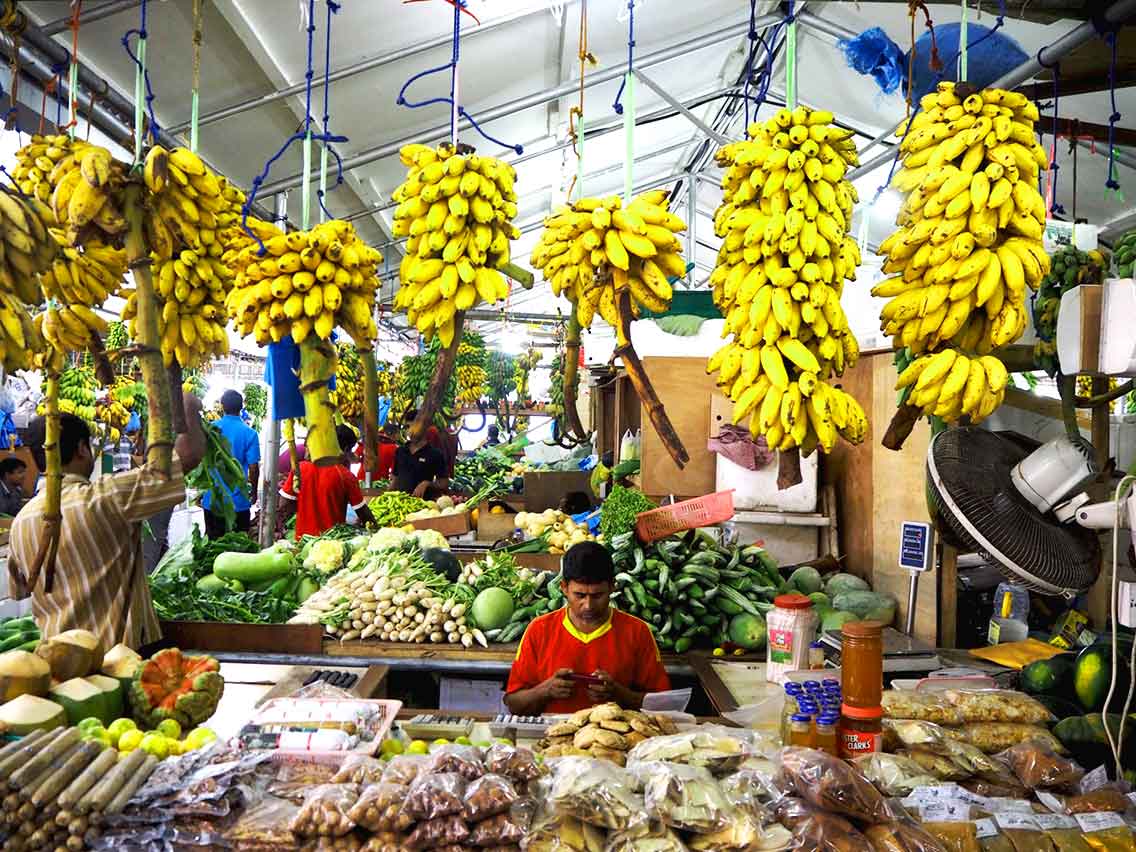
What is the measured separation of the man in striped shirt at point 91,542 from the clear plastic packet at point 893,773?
7.70 ft

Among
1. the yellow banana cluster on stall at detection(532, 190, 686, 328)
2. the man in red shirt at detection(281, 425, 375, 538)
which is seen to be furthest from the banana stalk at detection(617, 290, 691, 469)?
the man in red shirt at detection(281, 425, 375, 538)

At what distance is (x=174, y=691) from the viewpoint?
2.28m

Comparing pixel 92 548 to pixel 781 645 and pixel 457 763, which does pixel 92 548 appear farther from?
pixel 781 645

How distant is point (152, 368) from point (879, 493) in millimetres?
3366

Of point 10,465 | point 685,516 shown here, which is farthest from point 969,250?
point 10,465

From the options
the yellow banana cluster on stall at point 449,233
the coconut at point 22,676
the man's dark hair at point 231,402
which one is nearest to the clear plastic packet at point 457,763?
the yellow banana cluster on stall at point 449,233

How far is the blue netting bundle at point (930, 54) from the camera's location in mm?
2695

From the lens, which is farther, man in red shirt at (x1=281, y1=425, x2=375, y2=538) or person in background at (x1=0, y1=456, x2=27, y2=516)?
person in background at (x1=0, y1=456, x2=27, y2=516)

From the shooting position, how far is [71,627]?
308 centimetres

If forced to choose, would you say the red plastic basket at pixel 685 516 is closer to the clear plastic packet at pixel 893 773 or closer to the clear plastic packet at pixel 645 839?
the clear plastic packet at pixel 893 773

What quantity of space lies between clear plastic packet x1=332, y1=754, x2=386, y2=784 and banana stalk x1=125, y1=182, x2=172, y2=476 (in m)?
0.72

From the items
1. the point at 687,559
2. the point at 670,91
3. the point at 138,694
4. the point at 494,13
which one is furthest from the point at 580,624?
the point at 670,91

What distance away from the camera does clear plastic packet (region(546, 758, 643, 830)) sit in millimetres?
1560

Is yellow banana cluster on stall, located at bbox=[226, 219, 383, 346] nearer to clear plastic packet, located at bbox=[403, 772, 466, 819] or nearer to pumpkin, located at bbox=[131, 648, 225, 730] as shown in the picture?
clear plastic packet, located at bbox=[403, 772, 466, 819]
